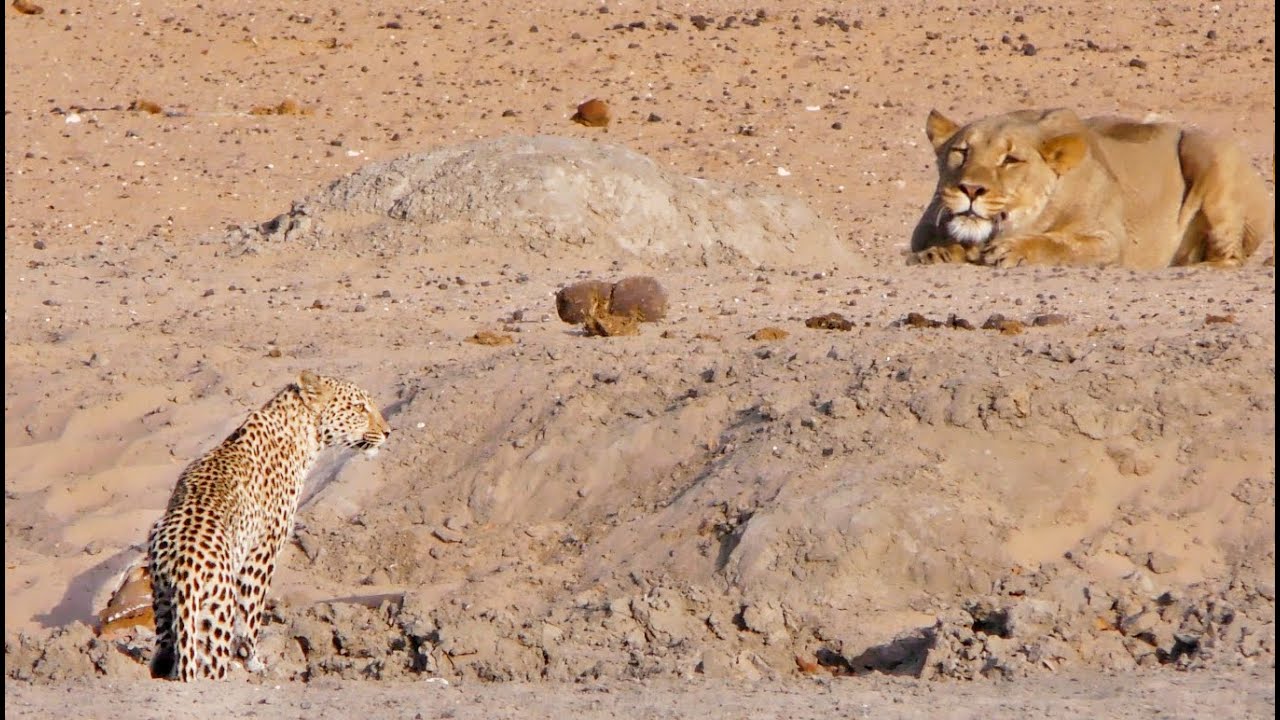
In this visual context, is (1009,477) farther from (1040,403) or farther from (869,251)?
(869,251)

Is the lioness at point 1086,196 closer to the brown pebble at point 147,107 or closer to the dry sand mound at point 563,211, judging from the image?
the dry sand mound at point 563,211

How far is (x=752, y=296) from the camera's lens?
38.1 feet

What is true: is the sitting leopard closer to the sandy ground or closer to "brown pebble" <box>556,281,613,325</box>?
the sandy ground

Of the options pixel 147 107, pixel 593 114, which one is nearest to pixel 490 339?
pixel 593 114

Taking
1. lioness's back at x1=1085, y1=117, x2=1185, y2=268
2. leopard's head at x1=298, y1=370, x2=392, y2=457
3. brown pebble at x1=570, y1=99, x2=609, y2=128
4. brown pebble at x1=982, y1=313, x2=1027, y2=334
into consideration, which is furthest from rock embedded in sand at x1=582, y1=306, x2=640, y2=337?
brown pebble at x1=570, y1=99, x2=609, y2=128

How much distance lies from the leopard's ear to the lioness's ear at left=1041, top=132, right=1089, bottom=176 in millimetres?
5883

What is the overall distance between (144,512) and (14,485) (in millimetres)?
785

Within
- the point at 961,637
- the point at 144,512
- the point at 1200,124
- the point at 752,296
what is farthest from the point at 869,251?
the point at 961,637

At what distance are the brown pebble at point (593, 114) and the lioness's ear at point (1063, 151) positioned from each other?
24.6ft

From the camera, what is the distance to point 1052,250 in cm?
1252

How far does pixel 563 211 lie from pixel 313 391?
17.4ft

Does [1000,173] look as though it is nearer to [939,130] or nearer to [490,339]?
[939,130]

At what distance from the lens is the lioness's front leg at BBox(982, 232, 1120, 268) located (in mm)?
12445

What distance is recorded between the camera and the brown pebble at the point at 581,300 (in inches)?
423
